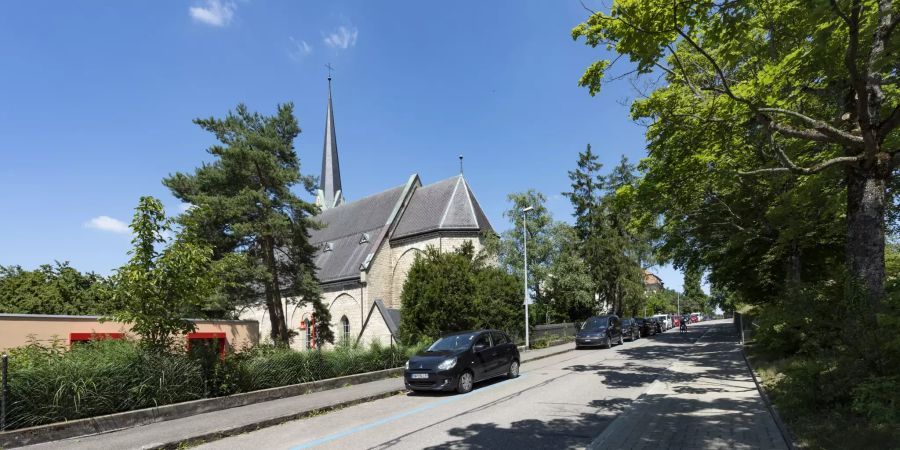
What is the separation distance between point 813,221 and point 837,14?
1043 centimetres

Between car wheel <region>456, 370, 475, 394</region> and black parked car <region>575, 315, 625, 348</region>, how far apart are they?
1477 cm

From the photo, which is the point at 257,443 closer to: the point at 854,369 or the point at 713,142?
the point at 854,369

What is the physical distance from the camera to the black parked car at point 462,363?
38.4 ft

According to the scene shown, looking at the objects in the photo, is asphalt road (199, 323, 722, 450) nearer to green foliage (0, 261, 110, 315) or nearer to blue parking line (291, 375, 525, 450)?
blue parking line (291, 375, 525, 450)

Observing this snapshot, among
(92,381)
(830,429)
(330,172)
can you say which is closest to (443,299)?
(92,381)

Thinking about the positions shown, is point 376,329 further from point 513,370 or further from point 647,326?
point 513,370

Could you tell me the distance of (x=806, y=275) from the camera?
862 inches

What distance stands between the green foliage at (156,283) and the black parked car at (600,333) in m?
19.8

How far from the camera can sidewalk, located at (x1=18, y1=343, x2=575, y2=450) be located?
7516 millimetres

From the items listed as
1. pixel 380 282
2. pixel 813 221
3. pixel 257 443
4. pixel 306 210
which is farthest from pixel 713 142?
pixel 380 282

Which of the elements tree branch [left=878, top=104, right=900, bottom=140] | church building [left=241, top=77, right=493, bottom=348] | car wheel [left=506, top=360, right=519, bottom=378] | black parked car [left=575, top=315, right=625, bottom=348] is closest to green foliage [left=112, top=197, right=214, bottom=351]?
car wheel [left=506, top=360, right=519, bottom=378]

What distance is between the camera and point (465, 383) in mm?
12016

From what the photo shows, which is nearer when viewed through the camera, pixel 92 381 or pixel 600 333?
pixel 92 381

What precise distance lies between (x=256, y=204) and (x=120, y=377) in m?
15.0
